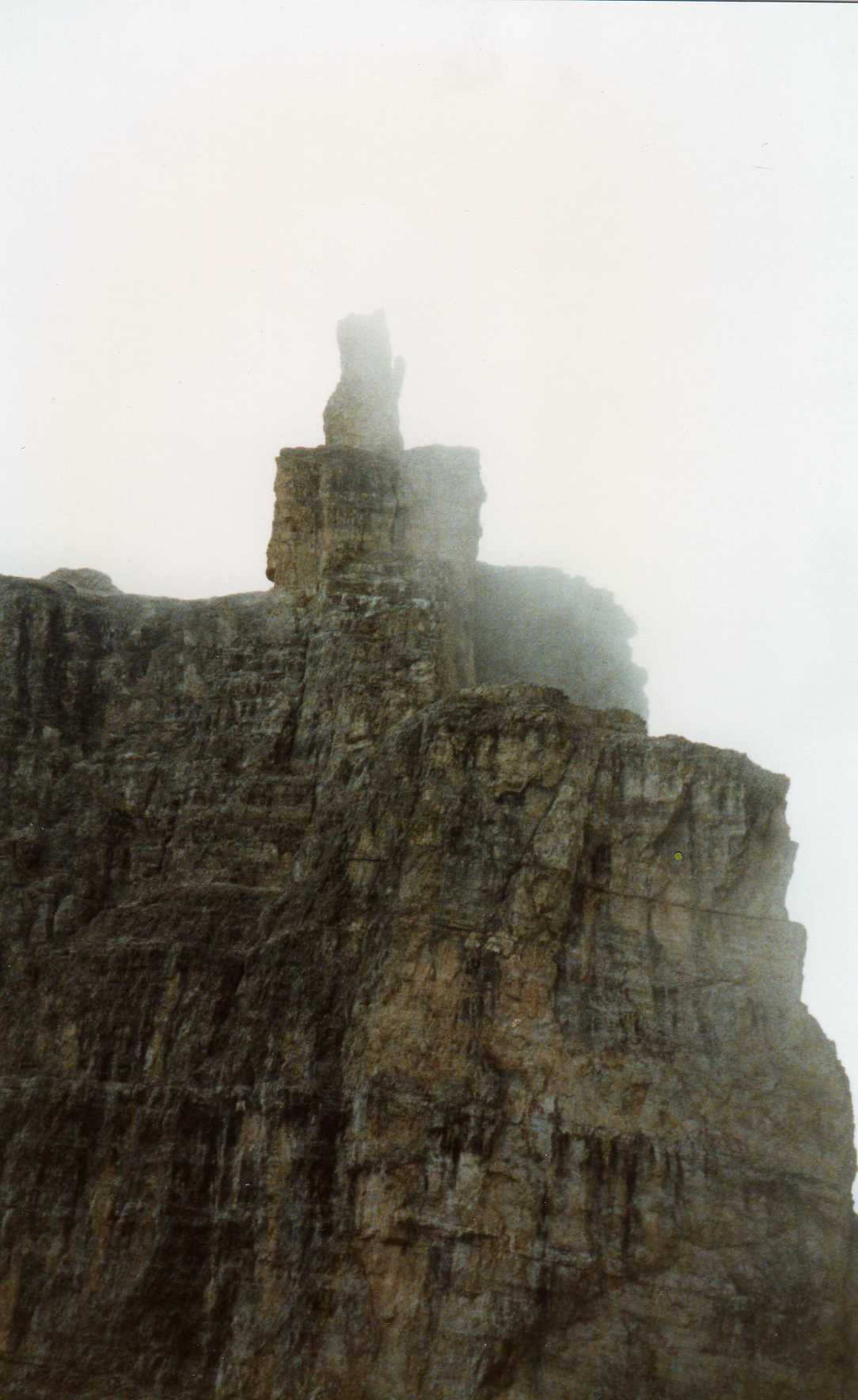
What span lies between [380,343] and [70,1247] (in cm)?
3224

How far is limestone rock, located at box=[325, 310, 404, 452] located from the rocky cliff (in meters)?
9.53

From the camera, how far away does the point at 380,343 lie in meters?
54.4

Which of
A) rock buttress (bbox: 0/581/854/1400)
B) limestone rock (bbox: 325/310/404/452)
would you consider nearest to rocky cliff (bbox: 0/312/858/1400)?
rock buttress (bbox: 0/581/854/1400)

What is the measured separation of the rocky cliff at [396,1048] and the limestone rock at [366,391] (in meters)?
9.53

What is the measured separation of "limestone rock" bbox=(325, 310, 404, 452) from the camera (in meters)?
52.5

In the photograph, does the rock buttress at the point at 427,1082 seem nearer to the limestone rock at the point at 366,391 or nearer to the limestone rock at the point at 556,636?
the limestone rock at the point at 556,636

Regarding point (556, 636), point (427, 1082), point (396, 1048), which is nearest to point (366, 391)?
point (556, 636)

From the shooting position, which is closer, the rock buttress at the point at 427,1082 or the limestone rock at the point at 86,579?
the rock buttress at the point at 427,1082

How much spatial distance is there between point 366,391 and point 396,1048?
991 inches

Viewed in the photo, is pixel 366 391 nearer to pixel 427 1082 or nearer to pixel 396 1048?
pixel 396 1048

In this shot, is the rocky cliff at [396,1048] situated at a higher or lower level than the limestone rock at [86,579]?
lower

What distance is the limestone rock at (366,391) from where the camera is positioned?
5253cm

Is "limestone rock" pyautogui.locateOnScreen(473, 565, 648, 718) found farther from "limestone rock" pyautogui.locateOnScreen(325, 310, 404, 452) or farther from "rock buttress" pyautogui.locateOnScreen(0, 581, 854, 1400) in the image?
"rock buttress" pyautogui.locateOnScreen(0, 581, 854, 1400)

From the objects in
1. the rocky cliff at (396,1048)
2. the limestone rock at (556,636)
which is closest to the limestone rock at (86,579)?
the rocky cliff at (396,1048)
